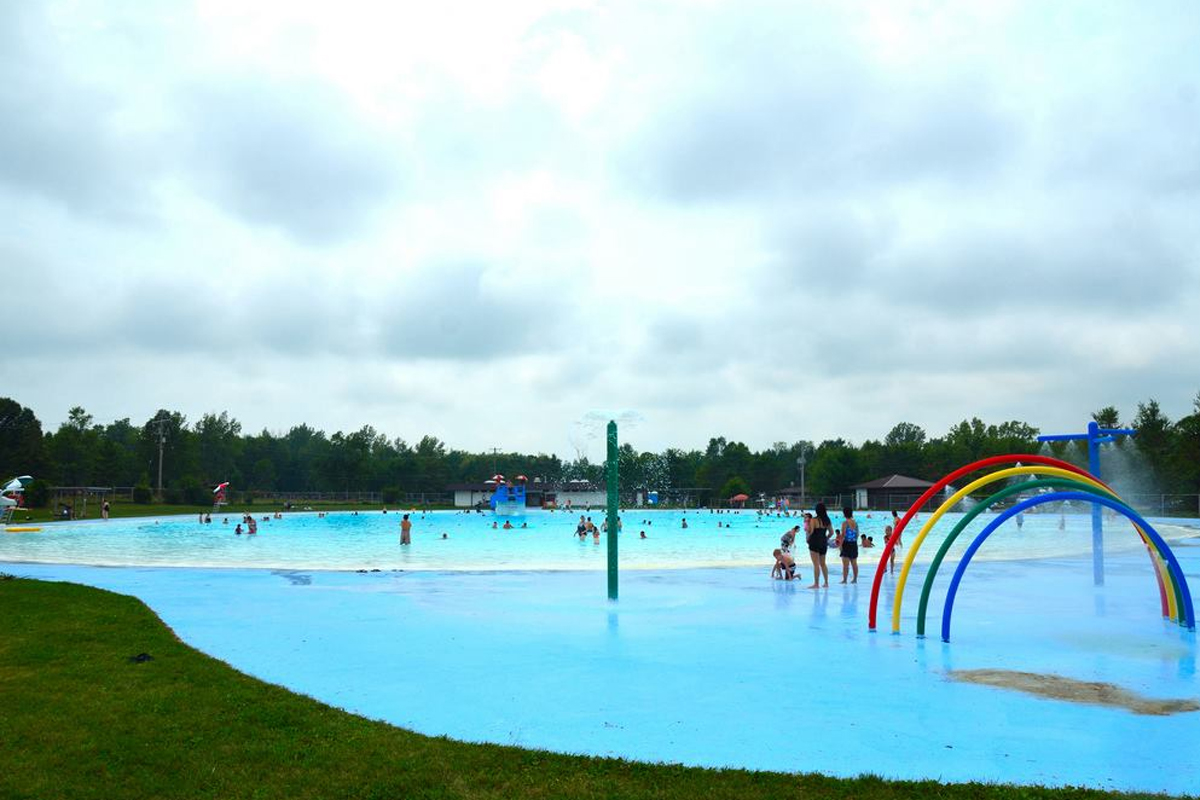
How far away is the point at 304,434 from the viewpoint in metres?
153

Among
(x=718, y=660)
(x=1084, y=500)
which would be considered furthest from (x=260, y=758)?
(x=1084, y=500)

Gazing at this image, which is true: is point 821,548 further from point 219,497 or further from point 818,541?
point 219,497

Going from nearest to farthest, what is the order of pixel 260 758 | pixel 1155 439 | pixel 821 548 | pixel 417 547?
pixel 260 758
pixel 821 548
pixel 417 547
pixel 1155 439

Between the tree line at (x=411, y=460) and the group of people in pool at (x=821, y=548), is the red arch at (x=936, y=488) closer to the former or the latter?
the group of people in pool at (x=821, y=548)

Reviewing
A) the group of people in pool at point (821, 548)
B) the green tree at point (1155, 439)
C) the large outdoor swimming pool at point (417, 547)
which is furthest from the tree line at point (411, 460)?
the group of people in pool at point (821, 548)

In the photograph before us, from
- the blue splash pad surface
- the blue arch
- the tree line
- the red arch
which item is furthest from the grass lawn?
the tree line

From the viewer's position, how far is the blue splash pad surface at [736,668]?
6258 mm

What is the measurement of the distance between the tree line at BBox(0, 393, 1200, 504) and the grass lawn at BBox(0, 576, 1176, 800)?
6689 centimetres

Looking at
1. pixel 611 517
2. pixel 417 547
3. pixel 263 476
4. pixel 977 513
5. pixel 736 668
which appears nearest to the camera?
pixel 736 668

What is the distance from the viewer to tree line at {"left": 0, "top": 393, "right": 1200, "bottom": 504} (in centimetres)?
7175

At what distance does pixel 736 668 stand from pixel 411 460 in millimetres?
108099

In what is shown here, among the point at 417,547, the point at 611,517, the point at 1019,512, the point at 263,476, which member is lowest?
the point at 417,547

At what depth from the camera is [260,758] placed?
5.77 meters

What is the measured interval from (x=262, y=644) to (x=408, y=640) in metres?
1.82
